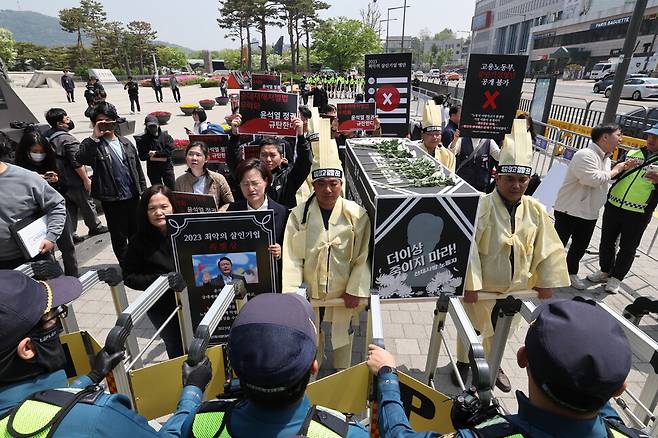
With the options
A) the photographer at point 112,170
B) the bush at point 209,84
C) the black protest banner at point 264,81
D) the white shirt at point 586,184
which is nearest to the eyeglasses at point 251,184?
the photographer at point 112,170

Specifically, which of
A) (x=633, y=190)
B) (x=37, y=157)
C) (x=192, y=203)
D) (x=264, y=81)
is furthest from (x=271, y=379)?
(x=264, y=81)

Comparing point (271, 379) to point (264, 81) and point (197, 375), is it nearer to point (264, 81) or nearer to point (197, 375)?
point (197, 375)

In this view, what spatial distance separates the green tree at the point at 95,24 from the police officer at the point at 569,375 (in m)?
65.5

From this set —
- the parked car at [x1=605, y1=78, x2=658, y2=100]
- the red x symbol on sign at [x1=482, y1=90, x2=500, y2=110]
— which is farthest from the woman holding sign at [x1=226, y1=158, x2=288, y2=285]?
the parked car at [x1=605, y1=78, x2=658, y2=100]

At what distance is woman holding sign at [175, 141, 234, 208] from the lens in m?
4.16

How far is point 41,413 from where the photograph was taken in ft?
3.69

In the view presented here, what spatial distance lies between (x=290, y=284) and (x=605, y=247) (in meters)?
4.49

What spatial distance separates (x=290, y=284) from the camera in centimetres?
273

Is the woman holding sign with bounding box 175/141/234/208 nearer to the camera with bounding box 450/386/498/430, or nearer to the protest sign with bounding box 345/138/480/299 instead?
the protest sign with bounding box 345/138/480/299

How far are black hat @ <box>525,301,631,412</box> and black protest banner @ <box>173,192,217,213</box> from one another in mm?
2569

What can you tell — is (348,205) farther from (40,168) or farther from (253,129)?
(40,168)

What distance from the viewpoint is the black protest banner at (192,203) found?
307 cm

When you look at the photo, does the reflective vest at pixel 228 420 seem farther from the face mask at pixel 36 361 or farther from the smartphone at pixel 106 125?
the smartphone at pixel 106 125

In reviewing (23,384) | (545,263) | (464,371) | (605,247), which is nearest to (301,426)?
(23,384)
